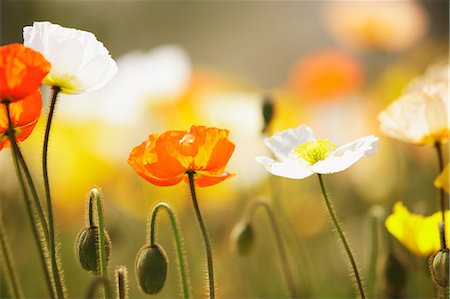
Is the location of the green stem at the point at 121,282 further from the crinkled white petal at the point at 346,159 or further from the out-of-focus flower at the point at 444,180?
the out-of-focus flower at the point at 444,180

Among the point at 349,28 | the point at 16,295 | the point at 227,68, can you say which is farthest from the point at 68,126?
the point at 227,68

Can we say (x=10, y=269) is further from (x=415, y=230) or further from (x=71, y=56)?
(x=415, y=230)

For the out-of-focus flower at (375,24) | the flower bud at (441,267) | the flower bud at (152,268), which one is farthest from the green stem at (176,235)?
the out-of-focus flower at (375,24)

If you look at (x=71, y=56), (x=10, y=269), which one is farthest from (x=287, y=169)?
(x=10, y=269)

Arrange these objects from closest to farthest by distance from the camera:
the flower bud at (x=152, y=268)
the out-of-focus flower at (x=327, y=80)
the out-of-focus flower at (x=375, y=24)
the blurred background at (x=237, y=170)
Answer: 1. the flower bud at (x=152, y=268)
2. the blurred background at (x=237, y=170)
3. the out-of-focus flower at (x=327, y=80)
4. the out-of-focus flower at (x=375, y=24)

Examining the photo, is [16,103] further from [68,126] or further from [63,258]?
[63,258]

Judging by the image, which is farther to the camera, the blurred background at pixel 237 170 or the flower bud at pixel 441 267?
the blurred background at pixel 237 170

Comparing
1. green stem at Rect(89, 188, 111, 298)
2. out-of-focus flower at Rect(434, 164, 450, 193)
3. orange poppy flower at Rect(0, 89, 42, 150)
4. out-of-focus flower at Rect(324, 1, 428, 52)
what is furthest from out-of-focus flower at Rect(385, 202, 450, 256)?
out-of-focus flower at Rect(324, 1, 428, 52)
